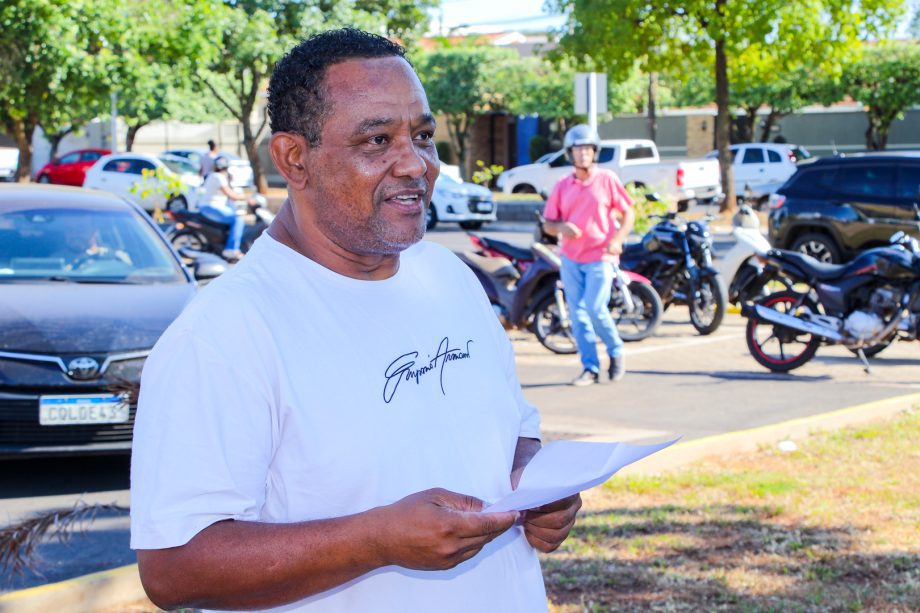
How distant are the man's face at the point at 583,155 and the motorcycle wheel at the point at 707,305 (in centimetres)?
303

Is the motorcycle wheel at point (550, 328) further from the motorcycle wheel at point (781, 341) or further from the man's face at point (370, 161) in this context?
the man's face at point (370, 161)

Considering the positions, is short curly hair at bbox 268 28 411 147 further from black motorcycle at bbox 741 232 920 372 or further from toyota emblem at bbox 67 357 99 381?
black motorcycle at bbox 741 232 920 372

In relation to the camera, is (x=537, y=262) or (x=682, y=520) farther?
(x=537, y=262)

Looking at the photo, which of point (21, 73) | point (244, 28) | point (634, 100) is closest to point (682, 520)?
point (21, 73)

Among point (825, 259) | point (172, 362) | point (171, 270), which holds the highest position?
point (172, 362)

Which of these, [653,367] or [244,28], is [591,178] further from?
[244,28]

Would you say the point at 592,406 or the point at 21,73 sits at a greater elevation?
the point at 21,73

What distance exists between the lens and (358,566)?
1879 mm

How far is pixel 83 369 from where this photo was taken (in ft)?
21.5

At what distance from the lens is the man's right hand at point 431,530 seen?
1827 mm

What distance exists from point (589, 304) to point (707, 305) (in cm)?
310

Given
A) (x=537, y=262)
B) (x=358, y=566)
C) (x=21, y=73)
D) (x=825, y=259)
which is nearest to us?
(x=358, y=566)

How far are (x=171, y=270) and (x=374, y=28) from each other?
87.0 ft

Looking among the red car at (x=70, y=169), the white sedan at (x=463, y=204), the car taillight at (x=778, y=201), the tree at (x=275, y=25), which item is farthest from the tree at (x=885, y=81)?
the car taillight at (x=778, y=201)
